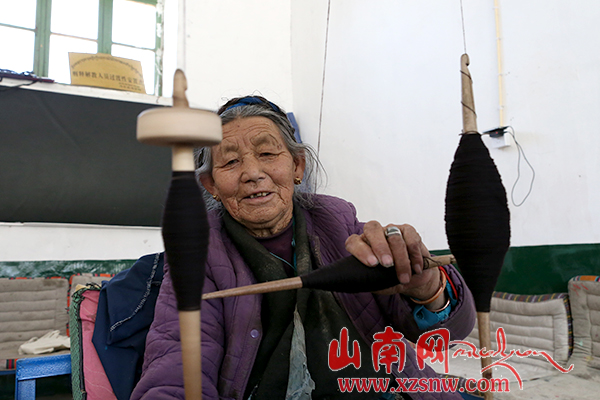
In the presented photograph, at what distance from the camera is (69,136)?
3.87 metres

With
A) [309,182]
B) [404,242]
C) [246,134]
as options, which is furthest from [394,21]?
[404,242]

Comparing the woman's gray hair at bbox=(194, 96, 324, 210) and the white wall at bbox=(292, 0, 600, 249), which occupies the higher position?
the white wall at bbox=(292, 0, 600, 249)

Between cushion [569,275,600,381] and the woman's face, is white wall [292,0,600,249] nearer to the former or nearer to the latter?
cushion [569,275,600,381]

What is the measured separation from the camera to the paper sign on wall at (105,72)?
410 centimetres

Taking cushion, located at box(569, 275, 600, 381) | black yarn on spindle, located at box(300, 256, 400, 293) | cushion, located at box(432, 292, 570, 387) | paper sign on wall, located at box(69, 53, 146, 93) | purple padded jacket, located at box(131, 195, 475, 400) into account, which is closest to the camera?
black yarn on spindle, located at box(300, 256, 400, 293)

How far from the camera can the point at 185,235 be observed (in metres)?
0.51

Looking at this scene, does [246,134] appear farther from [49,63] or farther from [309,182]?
[49,63]

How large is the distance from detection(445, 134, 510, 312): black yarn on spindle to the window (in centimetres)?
425

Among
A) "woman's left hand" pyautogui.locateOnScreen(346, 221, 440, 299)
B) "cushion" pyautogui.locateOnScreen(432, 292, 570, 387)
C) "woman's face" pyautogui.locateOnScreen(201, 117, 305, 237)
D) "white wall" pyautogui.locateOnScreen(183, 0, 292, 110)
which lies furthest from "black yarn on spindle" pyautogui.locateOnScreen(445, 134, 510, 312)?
"white wall" pyautogui.locateOnScreen(183, 0, 292, 110)

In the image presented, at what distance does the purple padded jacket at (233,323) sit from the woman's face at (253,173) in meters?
0.10

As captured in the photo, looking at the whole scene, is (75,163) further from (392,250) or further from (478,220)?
(478,220)

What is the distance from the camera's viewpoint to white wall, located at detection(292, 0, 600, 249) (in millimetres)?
2154

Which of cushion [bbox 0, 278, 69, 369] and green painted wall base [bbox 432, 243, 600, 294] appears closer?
green painted wall base [bbox 432, 243, 600, 294]

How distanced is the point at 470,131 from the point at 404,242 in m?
0.21
